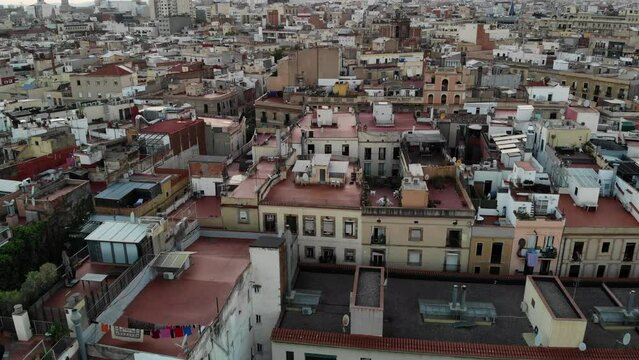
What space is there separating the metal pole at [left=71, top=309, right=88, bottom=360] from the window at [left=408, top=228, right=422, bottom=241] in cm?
2269

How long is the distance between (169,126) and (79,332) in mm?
37029

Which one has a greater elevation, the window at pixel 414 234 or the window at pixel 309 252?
the window at pixel 414 234

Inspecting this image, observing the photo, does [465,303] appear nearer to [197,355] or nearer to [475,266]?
[475,266]

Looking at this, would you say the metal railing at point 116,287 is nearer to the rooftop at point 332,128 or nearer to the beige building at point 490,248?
the beige building at point 490,248

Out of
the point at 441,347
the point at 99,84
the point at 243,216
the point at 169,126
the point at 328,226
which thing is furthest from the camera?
the point at 99,84

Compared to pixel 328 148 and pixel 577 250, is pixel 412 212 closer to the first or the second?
pixel 577 250

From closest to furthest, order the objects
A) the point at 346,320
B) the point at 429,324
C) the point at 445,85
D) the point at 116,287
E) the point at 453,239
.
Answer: the point at 116,287
the point at 346,320
the point at 429,324
the point at 453,239
the point at 445,85

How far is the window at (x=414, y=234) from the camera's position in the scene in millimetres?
38131

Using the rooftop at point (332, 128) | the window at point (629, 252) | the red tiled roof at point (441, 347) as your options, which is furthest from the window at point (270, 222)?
the window at point (629, 252)

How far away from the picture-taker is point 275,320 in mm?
31609

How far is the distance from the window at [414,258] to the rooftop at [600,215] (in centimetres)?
1048

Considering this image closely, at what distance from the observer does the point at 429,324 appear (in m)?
30.5

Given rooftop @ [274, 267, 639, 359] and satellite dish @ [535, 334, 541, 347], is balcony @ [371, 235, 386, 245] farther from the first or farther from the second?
satellite dish @ [535, 334, 541, 347]

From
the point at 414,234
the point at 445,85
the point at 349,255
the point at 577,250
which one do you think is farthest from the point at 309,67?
the point at 577,250
